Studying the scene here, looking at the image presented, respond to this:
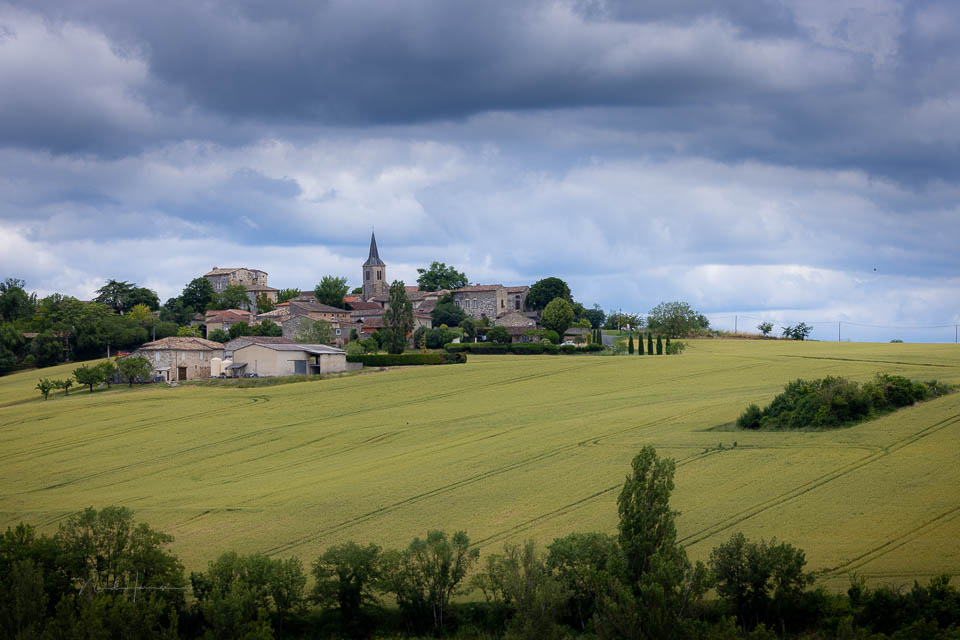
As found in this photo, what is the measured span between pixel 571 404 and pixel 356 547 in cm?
3013

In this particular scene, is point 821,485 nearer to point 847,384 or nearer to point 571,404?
point 847,384

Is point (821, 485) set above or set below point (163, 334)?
below

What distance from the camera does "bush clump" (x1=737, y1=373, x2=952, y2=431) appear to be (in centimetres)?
3917

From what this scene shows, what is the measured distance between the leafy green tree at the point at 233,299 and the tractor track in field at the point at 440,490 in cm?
11389

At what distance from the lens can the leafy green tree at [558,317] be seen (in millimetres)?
106125

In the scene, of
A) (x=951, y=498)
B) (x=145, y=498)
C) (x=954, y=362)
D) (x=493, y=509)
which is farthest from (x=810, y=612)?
(x=954, y=362)

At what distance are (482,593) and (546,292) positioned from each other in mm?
103464

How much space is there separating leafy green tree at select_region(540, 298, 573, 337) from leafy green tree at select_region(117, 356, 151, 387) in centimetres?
5004

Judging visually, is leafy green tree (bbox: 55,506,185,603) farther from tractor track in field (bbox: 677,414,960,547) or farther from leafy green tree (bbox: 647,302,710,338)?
leafy green tree (bbox: 647,302,710,338)

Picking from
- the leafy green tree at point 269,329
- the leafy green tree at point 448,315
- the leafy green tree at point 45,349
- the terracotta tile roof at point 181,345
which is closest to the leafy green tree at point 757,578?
the terracotta tile roof at point 181,345

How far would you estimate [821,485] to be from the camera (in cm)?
2969

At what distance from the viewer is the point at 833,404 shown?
39.5 m

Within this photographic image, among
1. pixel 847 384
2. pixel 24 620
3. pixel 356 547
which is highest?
pixel 847 384

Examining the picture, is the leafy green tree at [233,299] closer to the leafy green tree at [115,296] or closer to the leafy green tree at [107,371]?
the leafy green tree at [115,296]
